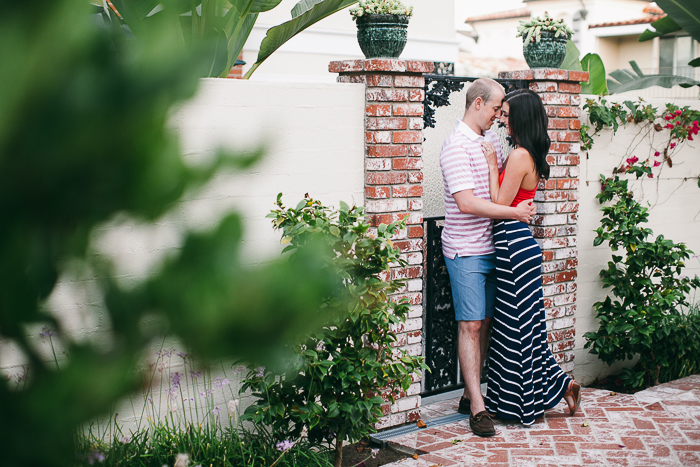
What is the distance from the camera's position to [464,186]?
401 cm

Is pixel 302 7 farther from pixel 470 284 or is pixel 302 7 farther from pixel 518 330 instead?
pixel 518 330

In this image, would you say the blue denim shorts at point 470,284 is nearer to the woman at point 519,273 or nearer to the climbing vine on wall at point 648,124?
the woman at point 519,273

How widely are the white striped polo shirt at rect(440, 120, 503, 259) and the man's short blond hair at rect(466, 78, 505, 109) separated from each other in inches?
6.1

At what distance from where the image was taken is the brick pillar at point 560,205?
4.82m

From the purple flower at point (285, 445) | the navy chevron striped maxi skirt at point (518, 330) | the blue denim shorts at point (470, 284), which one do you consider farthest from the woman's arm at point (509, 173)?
the purple flower at point (285, 445)

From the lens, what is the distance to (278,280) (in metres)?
0.49

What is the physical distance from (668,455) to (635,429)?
0.39 m

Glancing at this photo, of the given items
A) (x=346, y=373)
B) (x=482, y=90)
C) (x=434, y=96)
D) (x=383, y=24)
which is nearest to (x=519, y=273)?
(x=482, y=90)

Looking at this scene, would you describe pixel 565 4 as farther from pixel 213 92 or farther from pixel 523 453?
pixel 213 92

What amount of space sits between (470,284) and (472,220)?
0.40m

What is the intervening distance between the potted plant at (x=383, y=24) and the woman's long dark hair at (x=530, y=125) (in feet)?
2.65

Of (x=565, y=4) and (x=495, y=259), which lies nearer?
(x=495, y=259)

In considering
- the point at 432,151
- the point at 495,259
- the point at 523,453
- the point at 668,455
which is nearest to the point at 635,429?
the point at 668,455

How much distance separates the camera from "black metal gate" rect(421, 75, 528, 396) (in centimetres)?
464
